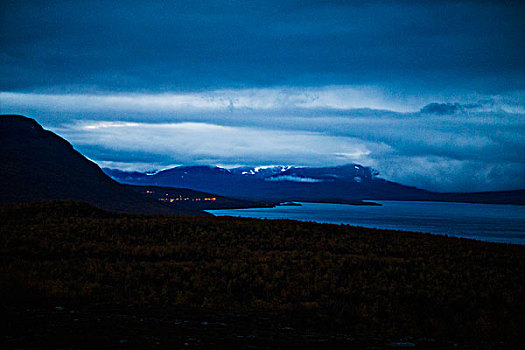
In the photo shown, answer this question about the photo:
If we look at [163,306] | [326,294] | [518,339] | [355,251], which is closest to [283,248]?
[355,251]

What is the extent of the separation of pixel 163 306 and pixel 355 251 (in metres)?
17.2

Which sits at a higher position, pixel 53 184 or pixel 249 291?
pixel 53 184

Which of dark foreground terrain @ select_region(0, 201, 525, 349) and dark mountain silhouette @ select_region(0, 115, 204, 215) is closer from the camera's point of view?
dark foreground terrain @ select_region(0, 201, 525, 349)

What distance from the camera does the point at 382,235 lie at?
121 feet

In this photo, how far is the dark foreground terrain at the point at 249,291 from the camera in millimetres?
11391

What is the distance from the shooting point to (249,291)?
18391 millimetres

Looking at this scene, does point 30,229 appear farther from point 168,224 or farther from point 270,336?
point 270,336

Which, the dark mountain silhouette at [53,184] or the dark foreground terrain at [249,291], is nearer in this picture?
the dark foreground terrain at [249,291]

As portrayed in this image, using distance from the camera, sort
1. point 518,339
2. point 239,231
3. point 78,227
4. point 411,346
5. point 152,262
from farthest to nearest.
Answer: point 239,231
point 78,227
point 152,262
point 518,339
point 411,346

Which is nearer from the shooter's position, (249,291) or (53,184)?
(249,291)

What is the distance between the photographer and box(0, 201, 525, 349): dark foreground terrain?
1139cm

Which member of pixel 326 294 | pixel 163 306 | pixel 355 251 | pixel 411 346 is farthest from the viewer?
pixel 355 251

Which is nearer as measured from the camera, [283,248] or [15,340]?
[15,340]

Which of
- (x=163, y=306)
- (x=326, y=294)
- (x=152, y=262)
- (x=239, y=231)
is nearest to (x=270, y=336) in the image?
(x=163, y=306)
